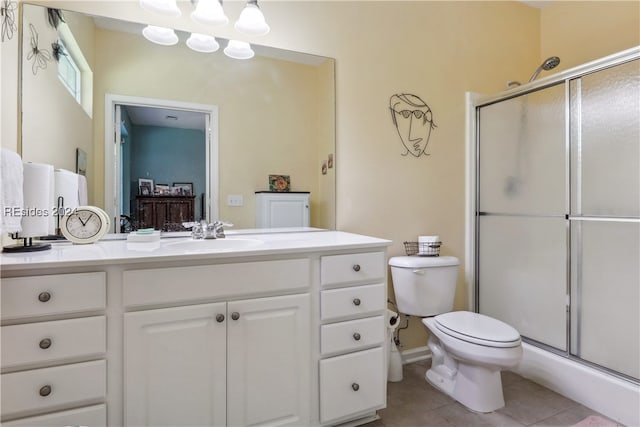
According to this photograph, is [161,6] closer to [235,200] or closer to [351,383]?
[235,200]

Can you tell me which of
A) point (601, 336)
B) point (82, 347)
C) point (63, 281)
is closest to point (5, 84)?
point (63, 281)

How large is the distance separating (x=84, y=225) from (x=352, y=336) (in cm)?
126

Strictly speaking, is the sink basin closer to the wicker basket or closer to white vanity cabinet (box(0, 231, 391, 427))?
white vanity cabinet (box(0, 231, 391, 427))

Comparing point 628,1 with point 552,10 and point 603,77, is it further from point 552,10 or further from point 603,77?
point 603,77

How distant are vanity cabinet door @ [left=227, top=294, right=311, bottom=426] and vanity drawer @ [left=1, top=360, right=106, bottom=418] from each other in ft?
1.44

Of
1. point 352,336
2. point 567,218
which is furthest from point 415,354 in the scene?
point 567,218

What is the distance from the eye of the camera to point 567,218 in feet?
6.45

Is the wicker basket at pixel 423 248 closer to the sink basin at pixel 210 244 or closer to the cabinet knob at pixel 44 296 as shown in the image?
the sink basin at pixel 210 244

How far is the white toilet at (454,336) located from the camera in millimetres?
1653

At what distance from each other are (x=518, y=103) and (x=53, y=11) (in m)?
2.59

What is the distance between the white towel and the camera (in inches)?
44.0

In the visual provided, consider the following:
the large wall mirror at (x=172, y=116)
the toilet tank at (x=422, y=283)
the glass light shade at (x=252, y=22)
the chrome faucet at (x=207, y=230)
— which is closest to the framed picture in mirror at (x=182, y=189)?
the large wall mirror at (x=172, y=116)

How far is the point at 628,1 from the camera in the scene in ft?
7.23

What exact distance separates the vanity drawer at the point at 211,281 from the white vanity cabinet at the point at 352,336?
154mm
